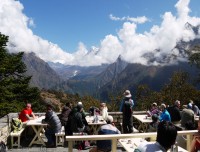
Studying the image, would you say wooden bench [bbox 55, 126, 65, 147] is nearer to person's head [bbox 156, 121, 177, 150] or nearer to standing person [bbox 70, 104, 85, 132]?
standing person [bbox 70, 104, 85, 132]

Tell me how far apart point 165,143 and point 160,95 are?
40769mm

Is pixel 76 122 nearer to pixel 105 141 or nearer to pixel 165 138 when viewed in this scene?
Result: pixel 105 141

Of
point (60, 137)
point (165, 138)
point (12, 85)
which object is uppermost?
point (12, 85)

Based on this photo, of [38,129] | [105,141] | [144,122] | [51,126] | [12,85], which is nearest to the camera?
[105,141]

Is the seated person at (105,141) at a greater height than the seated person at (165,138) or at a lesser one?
lesser

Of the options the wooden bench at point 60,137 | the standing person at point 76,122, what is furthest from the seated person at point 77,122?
the wooden bench at point 60,137

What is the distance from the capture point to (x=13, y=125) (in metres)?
11.8

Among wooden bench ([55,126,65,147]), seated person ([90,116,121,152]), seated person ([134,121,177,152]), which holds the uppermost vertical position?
seated person ([134,121,177,152])

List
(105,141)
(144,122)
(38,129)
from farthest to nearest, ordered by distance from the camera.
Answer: (144,122), (38,129), (105,141)

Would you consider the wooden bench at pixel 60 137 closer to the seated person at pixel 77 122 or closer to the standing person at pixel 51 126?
the standing person at pixel 51 126

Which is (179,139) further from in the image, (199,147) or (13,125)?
(13,125)

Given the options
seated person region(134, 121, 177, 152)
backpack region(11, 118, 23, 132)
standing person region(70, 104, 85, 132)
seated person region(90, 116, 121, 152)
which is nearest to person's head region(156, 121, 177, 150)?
seated person region(134, 121, 177, 152)

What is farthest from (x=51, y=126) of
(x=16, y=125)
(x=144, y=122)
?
(x=144, y=122)

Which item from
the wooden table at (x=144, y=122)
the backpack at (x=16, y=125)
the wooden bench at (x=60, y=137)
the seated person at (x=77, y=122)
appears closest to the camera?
the seated person at (x=77, y=122)
